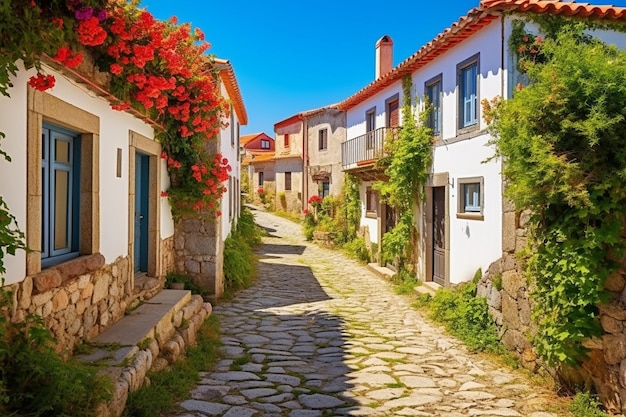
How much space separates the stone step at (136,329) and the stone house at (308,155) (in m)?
18.4

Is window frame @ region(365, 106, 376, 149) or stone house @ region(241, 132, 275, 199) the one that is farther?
stone house @ region(241, 132, 275, 199)

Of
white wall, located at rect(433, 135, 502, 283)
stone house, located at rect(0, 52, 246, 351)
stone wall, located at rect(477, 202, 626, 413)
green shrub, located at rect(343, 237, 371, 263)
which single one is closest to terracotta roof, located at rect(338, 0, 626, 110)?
white wall, located at rect(433, 135, 502, 283)

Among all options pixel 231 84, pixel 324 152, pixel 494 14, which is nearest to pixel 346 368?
pixel 494 14

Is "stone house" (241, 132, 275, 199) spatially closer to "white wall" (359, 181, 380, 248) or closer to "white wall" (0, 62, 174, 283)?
"white wall" (359, 181, 380, 248)

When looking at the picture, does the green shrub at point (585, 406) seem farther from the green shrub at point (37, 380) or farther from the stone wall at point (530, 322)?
the green shrub at point (37, 380)

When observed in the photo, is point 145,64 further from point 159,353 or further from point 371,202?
point 371,202

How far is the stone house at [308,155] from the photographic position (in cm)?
2598

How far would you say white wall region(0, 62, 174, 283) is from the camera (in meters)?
3.64

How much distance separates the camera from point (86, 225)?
17.2 feet

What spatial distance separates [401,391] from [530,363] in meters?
1.72

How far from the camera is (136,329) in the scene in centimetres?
547

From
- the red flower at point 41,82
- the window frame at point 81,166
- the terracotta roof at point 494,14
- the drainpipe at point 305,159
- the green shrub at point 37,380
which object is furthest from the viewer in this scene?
the drainpipe at point 305,159

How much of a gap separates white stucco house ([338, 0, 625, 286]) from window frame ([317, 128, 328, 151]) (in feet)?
41.9

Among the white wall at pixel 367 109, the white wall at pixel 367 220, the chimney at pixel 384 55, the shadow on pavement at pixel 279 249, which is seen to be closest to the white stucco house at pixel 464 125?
the white wall at pixel 367 109
